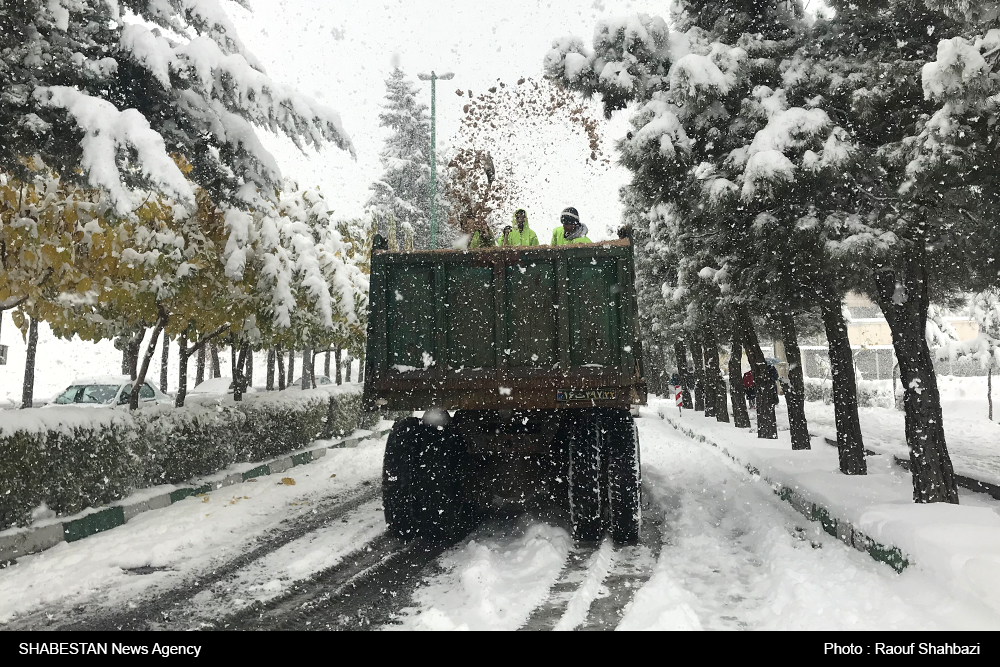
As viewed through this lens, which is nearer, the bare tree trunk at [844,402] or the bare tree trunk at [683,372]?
the bare tree trunk at [844,402]

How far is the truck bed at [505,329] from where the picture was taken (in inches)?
265

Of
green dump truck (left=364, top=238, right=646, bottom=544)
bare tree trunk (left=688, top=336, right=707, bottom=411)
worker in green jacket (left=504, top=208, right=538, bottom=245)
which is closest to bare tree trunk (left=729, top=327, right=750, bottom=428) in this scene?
bare tree trunk (left=688, top=336, right=707, bottom=411)

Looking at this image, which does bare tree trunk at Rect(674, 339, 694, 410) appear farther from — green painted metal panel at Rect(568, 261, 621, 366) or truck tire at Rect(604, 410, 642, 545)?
green painted metal panel at Rect(568, 261, 621, 366)

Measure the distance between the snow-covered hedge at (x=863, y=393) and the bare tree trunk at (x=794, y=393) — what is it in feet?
52.8

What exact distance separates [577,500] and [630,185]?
4160 millimetres

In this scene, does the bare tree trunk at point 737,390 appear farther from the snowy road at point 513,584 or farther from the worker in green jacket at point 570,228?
the worker in green jacket at point 570,228

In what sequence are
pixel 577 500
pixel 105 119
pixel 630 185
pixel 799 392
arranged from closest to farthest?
pixel 105 119 < pixel 577 500 < pixel 630 185 < pixel 799 392

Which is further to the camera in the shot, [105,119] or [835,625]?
[105,119]

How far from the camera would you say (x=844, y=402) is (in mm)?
9602

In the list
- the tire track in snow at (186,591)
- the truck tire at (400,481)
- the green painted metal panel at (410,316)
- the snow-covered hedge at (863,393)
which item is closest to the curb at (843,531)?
the truck tire at (400,481)

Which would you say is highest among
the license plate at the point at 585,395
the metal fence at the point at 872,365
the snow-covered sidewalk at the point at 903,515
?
the metal fence at the point at 872,365
